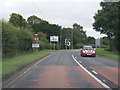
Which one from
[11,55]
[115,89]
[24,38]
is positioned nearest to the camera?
[115,89]

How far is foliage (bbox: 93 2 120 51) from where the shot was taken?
3838cm

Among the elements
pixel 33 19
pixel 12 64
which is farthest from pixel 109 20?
pixel 33 19

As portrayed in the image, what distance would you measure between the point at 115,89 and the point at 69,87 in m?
1.77

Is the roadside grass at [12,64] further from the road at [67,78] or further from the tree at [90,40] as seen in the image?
the tree at [90,40]

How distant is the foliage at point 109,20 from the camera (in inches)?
1511

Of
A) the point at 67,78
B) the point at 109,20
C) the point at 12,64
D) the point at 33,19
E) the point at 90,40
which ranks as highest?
the point at 33,19

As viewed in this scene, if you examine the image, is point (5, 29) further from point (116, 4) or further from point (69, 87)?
point (116, 4)

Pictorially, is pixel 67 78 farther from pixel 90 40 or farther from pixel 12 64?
pixel 90 40

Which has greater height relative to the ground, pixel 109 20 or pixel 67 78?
pixel 109 20

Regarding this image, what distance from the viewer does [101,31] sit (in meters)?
47.8

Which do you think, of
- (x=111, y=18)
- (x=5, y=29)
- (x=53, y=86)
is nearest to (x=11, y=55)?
(x=5, y=29)

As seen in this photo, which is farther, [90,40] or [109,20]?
[90,40]

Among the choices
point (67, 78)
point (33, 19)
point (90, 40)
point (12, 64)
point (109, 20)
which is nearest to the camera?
point (67, 78)

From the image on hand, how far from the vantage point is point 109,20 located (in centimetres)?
4231
